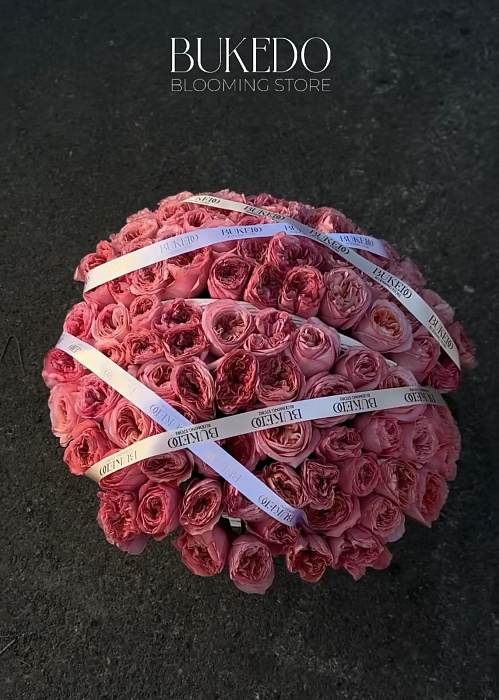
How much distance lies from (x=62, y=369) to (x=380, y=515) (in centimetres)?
53

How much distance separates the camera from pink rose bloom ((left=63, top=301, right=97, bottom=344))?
1024mm

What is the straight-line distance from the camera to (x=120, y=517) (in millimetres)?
944

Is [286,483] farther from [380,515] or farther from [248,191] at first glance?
[248,191]

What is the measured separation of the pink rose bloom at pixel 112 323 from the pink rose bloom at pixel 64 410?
0.31 feet

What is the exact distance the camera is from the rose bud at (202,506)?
0.88m

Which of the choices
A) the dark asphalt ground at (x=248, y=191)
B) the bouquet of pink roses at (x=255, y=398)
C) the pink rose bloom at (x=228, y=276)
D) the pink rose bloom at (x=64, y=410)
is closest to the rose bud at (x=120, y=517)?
the bouquet of pink roses at (x=255, y=398)

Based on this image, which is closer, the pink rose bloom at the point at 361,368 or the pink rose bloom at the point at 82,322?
the pink rose bloom at the point at 361,368

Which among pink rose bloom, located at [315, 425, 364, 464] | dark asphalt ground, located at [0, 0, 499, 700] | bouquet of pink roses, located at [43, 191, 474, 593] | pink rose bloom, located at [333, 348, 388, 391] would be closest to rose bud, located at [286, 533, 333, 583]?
bouquet of pink roses, located at [43, 191, 474, 593]

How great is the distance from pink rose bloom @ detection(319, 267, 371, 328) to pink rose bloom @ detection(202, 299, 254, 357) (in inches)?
4.9

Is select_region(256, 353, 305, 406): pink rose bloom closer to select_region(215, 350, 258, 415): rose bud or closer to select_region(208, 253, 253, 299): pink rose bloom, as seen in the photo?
select_region(215, 350, 258, 415): rose bud

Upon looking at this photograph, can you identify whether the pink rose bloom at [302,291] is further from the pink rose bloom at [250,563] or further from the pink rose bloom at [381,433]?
the pink rose bloom at [250,563]

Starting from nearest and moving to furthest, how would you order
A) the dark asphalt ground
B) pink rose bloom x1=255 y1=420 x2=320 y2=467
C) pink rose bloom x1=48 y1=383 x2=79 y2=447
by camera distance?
pink rose bloom x1=255 y1=420 x2=320 y2=467, pink rose bloom x1=48 y1=383 x2=79 y2=447, the dark asphalt ground

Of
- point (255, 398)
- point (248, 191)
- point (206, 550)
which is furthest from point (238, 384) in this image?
point (248, 191)

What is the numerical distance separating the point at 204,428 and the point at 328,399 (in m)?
0.17
